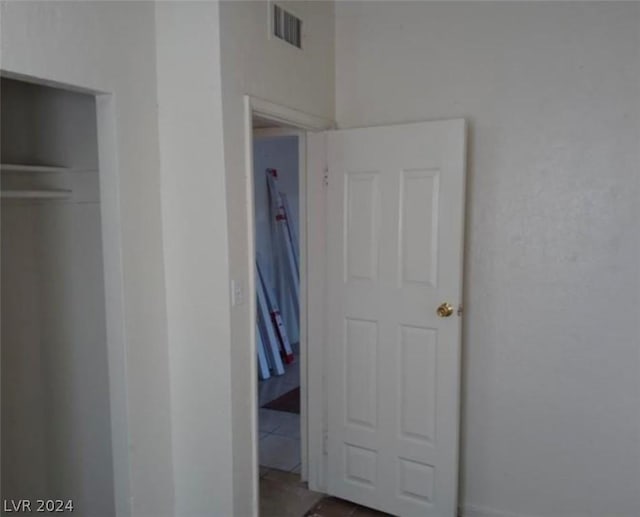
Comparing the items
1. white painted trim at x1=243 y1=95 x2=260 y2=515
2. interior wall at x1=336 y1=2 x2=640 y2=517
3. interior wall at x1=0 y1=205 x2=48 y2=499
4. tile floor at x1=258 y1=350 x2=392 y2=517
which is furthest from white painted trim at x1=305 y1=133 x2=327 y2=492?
interior wall at x1=0 y1=205 x2=48 y2=499

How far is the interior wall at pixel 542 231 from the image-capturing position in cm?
217

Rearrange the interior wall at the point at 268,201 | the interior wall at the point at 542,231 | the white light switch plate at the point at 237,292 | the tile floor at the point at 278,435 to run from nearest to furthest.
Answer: the white light switch plate at the point at 237,292 < the interior wall at the point at 542,231 < the tile floor at the point at 278,435 < the interior wall at the point at 268,201

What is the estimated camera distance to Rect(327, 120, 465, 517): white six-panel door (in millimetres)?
2342

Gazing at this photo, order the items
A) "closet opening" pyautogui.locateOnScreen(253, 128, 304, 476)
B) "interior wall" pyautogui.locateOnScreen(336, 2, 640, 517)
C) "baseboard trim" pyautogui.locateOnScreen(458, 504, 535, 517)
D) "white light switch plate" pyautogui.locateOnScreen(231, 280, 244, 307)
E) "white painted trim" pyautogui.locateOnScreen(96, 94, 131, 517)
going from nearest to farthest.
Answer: "white painted trim" pyautogui.locateOnScreen(96, 94, 131, 517) < "white light switch plate" pyautogui.locateOnScreen(231, 280, 244, 307) < "interior wall" pyautogui.locateOnScreen(336, 2, 640, 517) < "baseboard trim" pyautogui.locateOnScreen(458, 504, 535, 517) < "closet opening" pyautogui.locateOnScreen(253, 128, 304, 476)

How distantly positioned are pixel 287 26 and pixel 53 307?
171 centimetres

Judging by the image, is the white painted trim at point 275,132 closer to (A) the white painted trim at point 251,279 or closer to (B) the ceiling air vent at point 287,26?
(B) the ceiling air vent at point 287,26

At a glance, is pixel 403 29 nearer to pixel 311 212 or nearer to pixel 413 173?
pixel 413 173

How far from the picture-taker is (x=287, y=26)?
7.66 ft

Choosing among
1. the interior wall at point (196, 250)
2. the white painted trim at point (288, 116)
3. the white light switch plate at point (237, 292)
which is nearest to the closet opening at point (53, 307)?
the interior wall at point (196, 250)

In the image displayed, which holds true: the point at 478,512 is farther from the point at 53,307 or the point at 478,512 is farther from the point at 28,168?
the point at 28,168

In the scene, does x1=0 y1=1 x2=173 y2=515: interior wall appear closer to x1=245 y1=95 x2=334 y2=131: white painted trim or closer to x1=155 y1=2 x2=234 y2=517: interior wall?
x1=155 y1=2 x2=234 y2=517: interior wall

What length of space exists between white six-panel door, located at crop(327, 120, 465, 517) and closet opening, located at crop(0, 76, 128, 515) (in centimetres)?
113

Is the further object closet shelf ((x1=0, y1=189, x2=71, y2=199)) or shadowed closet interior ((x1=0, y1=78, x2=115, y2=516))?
shadowed closet interior ((x1=0, y1=78, x2=115, y2=516))

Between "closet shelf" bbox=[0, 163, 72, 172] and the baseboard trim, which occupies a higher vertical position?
"closet shelf" bbox=[0, 163, 72, 172]
